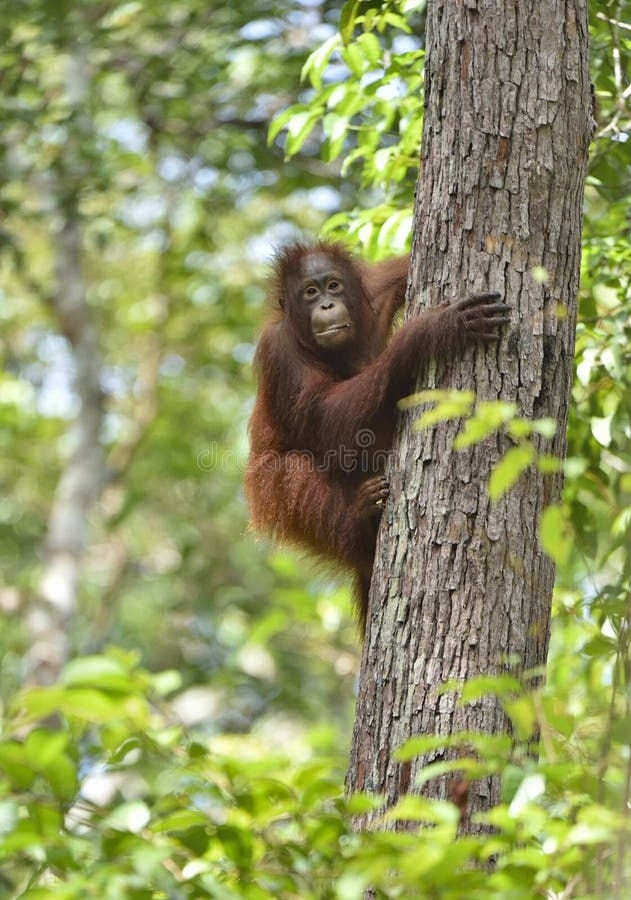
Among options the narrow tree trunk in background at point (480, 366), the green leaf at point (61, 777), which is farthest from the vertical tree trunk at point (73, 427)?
the green leaf at point (61, 777)

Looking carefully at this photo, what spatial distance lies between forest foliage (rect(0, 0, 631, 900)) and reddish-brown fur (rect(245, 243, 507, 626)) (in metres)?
0.39

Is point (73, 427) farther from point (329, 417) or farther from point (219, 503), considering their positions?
point (329, 417)

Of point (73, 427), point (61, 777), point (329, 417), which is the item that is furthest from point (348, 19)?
point (73, 427)

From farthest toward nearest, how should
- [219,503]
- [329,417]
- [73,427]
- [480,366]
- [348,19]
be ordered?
[219,503]
[73,427]
[329,417]
[348,19]
[480,366]

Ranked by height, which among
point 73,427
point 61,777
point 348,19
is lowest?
point 61,777

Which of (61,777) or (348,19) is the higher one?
(348,19)

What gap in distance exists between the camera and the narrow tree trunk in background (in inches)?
105

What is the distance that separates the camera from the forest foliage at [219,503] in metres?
1.89

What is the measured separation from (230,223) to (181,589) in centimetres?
425

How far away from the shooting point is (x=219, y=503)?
12266mm

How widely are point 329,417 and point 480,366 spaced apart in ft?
4.27

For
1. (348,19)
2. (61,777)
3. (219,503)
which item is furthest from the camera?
(219,503)

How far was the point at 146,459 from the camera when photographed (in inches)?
464

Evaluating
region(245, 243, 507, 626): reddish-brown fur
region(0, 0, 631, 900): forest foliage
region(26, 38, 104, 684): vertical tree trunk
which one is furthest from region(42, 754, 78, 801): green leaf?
region(26, 38, 104, 684): vertical tree trunk
